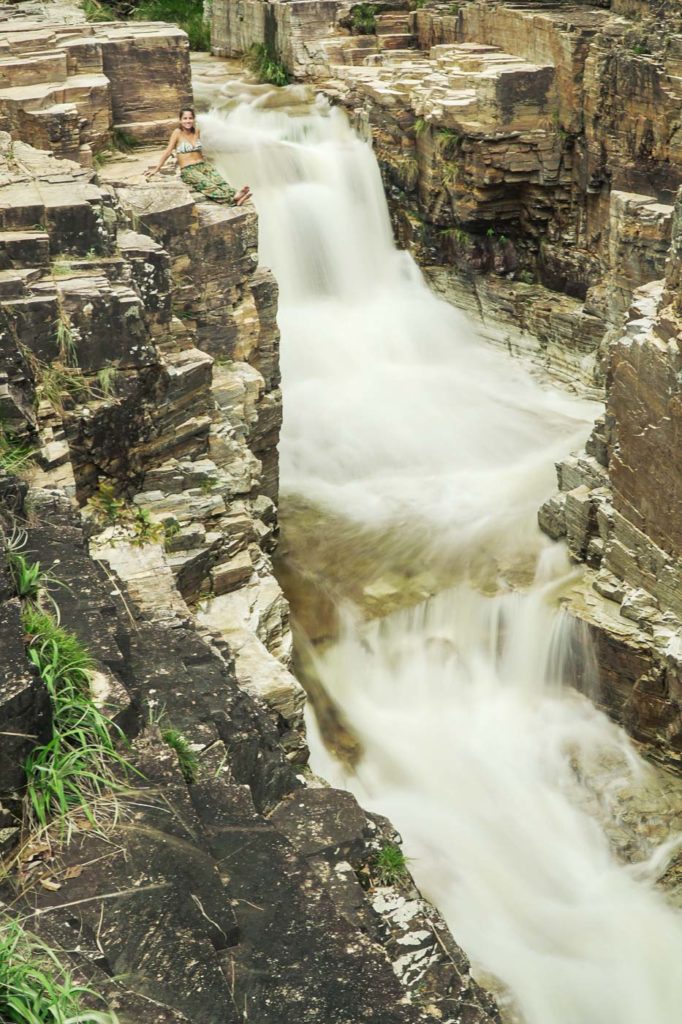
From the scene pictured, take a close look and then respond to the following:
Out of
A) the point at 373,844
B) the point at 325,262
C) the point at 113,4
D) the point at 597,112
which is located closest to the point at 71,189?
the point at 373,844

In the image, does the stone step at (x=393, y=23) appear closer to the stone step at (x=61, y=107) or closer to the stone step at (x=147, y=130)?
the stone step at (x=147, y=130)

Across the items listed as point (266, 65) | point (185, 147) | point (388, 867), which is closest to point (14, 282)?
point (388, 867)

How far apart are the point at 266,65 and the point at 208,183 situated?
26.2 ft

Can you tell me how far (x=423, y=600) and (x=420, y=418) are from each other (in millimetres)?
3563

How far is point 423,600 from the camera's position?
977 centimetres

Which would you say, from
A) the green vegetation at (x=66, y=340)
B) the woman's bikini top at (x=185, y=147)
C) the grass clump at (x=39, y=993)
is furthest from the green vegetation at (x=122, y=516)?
the woman's bikini top at (x=185, y=147)

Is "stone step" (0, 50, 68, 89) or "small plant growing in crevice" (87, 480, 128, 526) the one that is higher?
"stone step" (0, 50, 68, 89)

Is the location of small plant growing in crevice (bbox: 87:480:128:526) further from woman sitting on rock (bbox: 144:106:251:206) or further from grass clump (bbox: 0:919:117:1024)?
grass clump (bbox: 0:919:117:1024)

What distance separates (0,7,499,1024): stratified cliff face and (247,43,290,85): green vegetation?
240 inches

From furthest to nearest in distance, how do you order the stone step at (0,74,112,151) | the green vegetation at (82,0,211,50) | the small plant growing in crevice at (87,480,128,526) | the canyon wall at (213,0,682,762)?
the green vegetation at (82,0,211,50) < the canyon wall at (213,0,682,762) < the stone step at (0,74,112,151) < the small plant growing in crevice at (87,480,128,526)

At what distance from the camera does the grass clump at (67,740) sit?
384cm

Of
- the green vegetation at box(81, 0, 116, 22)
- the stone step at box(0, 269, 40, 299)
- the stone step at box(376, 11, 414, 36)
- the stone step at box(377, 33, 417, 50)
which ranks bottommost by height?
the stone step at box(0, 269, 40, 299)

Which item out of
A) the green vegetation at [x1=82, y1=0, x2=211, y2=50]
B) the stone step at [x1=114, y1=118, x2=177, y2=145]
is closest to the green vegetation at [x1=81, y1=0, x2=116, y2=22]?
the green vegetation at [x1=82, y1=0, x2=211, y2=50]

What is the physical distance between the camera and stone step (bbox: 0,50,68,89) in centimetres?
1117
